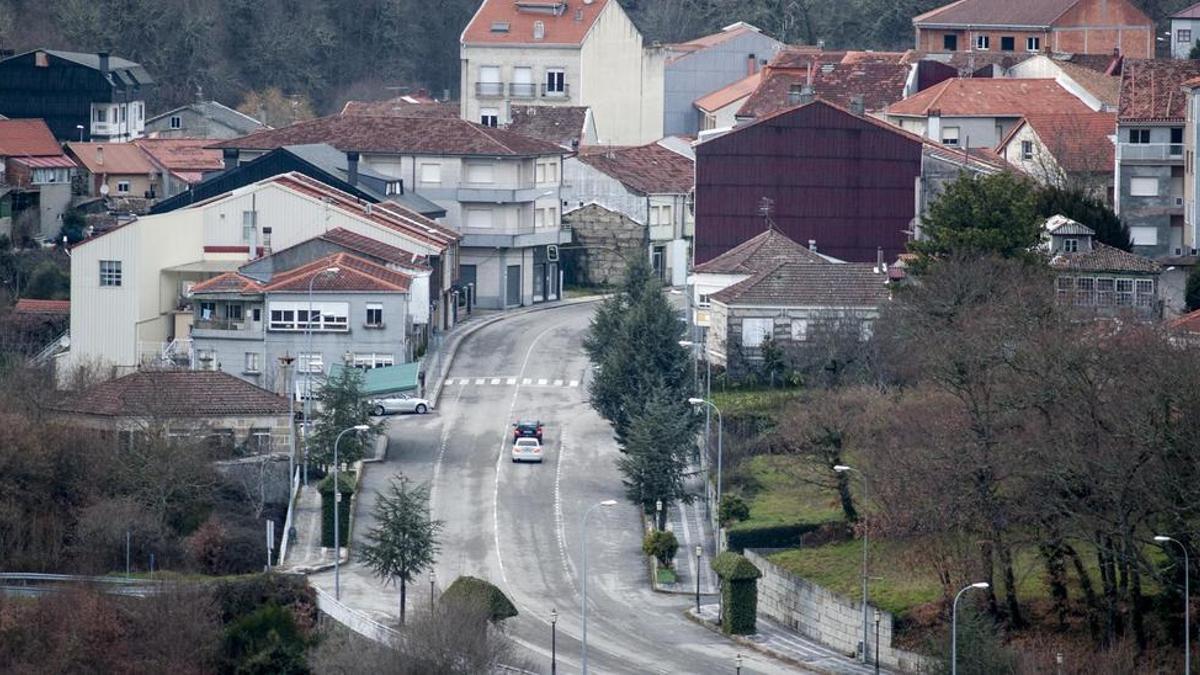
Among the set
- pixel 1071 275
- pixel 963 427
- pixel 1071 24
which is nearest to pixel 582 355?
pixel 1071 275

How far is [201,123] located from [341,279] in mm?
42563

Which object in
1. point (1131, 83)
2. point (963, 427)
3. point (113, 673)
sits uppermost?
point (1131, 83)

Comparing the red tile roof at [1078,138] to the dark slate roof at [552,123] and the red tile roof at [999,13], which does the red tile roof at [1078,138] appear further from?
the red tile roof at [999,13]

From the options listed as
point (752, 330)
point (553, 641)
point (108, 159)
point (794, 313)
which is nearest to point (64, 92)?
point (108, 159)

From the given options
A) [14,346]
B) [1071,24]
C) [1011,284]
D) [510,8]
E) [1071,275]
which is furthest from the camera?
[1071,24]

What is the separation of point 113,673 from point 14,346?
2283 cm

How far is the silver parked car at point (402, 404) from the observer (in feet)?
229

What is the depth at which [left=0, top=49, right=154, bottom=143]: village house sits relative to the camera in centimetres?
10688

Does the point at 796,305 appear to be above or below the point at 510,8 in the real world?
below

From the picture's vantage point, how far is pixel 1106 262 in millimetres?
70688

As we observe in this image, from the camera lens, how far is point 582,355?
78000mm

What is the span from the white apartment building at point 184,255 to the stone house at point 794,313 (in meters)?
8.35

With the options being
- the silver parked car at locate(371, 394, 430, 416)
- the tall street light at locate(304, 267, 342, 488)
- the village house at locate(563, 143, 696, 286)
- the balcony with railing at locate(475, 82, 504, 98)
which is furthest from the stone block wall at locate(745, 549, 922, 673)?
the balcony with railing at locate(475, 82, 504, 98)

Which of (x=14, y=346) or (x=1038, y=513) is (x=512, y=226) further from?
(x=1038, y=513)
